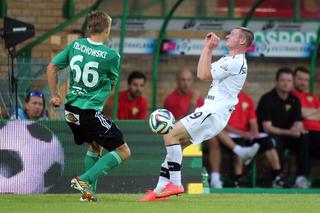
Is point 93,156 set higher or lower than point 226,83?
lower

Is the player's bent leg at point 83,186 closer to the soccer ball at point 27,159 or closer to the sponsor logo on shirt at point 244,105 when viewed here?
the soccer ball at point 27,159

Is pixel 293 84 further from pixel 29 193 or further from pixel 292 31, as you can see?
pixel 29 193

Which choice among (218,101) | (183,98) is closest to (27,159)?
(218,101)

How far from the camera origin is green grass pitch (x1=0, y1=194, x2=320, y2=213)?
1035 centimetres

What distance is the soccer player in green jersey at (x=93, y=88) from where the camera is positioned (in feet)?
37.3

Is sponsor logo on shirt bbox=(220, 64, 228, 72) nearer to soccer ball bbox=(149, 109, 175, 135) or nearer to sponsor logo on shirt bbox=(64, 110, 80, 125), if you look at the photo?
soccer ball bbox=(149, 109, 175, 135)

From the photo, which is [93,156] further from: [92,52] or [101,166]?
[92,52]

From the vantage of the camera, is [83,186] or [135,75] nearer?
[83,186]

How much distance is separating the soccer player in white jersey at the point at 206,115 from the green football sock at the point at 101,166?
0.54 metres

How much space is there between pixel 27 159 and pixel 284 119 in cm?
513

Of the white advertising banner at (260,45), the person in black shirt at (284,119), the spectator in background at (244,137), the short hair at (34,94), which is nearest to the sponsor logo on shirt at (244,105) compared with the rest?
the spectator in background at (244,137)

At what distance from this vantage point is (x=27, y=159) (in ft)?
44.7

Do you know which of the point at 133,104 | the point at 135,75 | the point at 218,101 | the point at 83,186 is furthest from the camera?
the point at 133,104

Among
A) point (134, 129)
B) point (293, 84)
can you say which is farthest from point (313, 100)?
point (134, 129)
